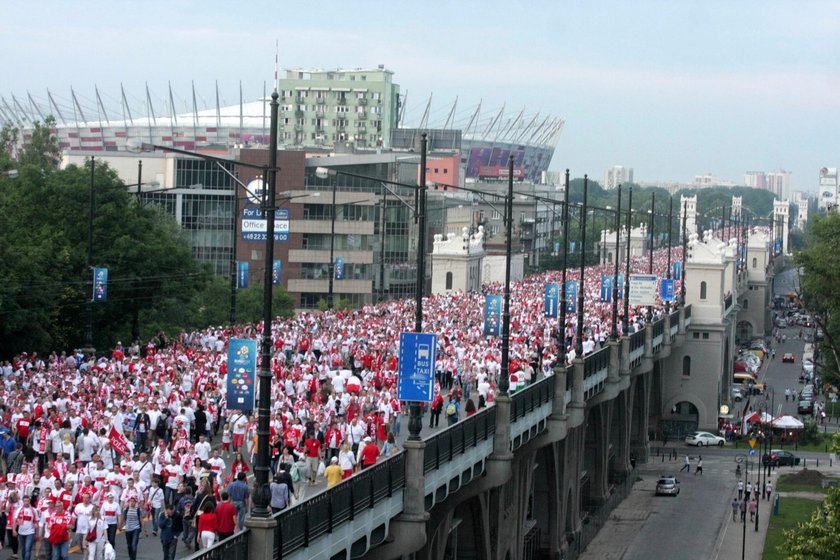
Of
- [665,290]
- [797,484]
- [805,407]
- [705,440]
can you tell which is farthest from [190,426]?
[805,407]

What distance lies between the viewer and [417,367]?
3459 centimetres

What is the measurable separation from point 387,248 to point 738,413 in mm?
34127

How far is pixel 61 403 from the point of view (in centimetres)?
3666

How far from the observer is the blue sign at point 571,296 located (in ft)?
238

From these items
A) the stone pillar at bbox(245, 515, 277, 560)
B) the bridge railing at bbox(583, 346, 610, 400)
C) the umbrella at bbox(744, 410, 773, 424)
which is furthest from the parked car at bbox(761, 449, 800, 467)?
the stone pillar at bbox(245, 515, 277, 560)

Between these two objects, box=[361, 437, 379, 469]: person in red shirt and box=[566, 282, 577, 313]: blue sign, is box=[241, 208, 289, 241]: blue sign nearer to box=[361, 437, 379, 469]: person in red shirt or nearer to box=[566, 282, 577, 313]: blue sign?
box=[361, 437, 379, 469]: person in red shirt

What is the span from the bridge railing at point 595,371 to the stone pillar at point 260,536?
121 feet

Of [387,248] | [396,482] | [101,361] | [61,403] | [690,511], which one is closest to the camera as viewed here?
[396,482]

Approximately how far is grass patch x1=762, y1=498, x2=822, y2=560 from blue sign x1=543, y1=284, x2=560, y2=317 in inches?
626

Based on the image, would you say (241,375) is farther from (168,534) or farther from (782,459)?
(782,459)

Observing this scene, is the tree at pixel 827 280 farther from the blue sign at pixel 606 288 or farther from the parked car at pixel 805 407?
the blue sign at pixel 606 288

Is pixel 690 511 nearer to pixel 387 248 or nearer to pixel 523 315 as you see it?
pixel 523 315

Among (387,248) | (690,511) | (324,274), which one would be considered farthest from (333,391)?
(387,248)

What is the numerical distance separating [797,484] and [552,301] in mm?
32847
